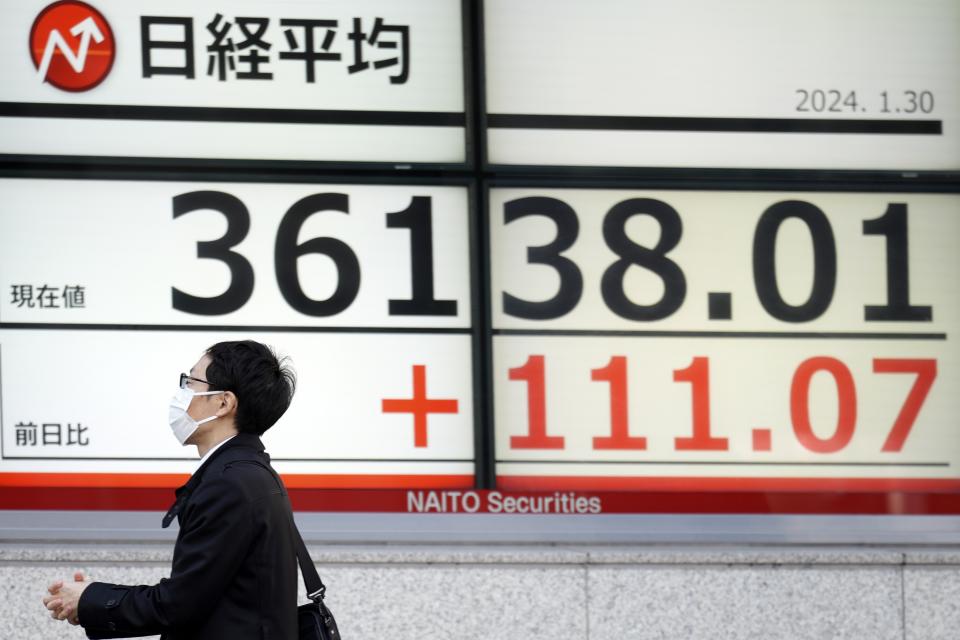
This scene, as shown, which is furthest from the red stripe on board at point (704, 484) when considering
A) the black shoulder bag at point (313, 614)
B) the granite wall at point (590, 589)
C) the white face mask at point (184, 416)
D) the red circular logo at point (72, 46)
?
the red circular logo at point (72, 46)

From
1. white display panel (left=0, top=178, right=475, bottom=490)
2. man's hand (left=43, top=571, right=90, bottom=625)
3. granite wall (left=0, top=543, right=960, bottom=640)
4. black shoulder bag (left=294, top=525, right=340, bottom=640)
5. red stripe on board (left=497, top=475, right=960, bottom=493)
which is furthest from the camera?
red stripe on board (left=497, top=475, right=960, bottom=493)

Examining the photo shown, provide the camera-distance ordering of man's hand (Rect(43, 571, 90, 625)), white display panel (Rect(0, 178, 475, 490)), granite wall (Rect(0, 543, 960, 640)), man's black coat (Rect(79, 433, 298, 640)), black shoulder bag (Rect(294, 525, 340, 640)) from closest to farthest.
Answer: man's black coat (Rect(79, 433, 298, 640))
man's hand (Rect(43, 571, 90, 625))
black shoulder bag (Rect(294, 525, 340, 640))
granite wall (Rect(0, 543, 960, 640))
white display panel (Rect(0, 178, 475, 490))

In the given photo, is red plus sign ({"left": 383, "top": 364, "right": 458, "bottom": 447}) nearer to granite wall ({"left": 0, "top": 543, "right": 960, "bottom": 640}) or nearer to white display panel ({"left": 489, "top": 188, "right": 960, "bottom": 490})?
white display panel ({"left": 489, "top": 188, "right": 960, "bottom": 490})

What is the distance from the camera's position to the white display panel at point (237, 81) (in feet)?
17.1

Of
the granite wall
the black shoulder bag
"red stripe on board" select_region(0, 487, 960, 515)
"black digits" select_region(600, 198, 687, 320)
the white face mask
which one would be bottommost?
the granite wall

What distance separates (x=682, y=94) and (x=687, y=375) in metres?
1.33

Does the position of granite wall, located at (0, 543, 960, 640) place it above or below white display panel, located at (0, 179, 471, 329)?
below

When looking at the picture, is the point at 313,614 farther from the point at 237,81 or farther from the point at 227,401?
the point at 237,81

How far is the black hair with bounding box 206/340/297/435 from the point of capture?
316cm

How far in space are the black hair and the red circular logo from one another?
2574 millimetres

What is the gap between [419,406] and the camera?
5.26m

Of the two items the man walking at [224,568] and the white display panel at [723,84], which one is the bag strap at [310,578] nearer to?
the man walking at [224,568]

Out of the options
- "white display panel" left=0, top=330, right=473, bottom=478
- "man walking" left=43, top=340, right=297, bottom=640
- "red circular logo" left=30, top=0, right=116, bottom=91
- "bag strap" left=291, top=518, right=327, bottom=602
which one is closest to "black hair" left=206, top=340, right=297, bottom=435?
"man walking" left=43, top=340, right=297, bottom=640

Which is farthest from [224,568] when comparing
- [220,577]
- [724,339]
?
[724,339]
